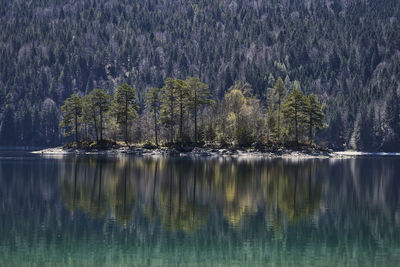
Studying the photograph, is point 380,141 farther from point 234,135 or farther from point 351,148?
point 234,135

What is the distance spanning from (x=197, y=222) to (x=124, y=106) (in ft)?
318

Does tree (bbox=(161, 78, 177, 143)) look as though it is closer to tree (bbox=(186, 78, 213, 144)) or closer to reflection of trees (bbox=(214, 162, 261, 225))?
tree (bbox=(186, 78, 213, 144))

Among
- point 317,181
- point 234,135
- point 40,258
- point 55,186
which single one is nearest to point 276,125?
point 234,135

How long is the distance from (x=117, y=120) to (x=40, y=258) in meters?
104

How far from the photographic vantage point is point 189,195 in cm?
4419

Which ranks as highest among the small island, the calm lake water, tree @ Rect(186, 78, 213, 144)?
tree @ Rect(186, 78, 213, 144)

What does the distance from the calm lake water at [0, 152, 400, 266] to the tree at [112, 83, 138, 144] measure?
230ft

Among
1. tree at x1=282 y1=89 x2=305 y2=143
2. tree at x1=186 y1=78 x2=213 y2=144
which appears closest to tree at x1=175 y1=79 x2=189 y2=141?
tree at x1=186 y1=78 x2=213 y2=144

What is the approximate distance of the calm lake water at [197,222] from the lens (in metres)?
24.5

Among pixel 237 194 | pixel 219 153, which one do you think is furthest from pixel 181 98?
pixel 237 194

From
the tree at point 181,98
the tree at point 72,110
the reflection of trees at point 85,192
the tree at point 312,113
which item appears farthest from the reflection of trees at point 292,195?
the tree at point 72,110

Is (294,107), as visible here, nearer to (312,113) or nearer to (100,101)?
(312,113)

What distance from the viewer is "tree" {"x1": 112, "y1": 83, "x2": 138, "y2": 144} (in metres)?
125

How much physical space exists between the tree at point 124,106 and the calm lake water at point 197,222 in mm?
70233
